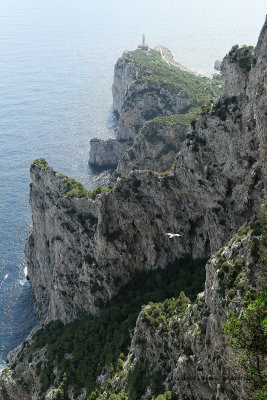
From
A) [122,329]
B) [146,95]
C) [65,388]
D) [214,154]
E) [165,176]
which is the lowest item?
[65,388]

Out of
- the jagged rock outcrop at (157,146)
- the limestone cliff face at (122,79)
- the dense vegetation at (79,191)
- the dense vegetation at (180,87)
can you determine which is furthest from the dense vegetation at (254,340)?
the limestone cliff face at (122,79)

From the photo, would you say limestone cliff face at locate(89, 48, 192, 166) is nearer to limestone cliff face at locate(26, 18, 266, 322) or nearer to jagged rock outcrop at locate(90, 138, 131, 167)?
jagged rock outcrop at locate(90, 138, 131, 167)

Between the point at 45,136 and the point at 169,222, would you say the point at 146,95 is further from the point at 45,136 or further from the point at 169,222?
the point at 169,222

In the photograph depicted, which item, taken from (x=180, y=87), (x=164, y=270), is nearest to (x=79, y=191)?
(x=164, y=270)

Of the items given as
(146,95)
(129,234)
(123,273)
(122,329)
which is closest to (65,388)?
(122,329)

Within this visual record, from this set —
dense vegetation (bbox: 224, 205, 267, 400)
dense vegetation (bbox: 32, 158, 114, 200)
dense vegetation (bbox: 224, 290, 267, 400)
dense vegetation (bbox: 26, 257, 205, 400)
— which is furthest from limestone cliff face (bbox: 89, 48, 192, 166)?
dense vegetation (bbox: 224, 290, 267, 400)

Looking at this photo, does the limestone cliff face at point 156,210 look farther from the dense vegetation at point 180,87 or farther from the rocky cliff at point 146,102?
the rocky cliff at point 146,102
